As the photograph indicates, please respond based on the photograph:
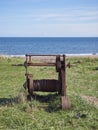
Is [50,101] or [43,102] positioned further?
[43,102]

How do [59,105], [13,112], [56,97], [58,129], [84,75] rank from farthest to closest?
[84,75] < [56,97] < [59,105] < [13,112] < [58,129]

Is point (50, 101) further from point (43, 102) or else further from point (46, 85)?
point (46, 85)

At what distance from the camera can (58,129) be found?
8.66 meters

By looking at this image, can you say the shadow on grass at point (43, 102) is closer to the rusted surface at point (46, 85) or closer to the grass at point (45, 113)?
the grass at point (45, 113)

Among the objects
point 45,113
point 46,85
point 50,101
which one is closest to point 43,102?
point 50,101

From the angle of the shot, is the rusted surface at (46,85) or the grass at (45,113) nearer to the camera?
the grass at (45,113)

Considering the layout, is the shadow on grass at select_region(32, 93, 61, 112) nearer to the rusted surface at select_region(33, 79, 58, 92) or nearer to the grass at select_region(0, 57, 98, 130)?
the grass at select_region(0, 57, 98, 130)

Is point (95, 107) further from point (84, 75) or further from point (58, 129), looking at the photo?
point (84, 75)

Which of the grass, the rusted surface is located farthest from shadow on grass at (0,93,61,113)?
the rusted surface

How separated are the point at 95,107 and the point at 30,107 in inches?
73.5

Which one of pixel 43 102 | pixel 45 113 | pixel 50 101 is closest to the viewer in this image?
pixel 45 113

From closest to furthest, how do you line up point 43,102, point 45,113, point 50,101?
point 45,113 < point 50,101 < point 43,102

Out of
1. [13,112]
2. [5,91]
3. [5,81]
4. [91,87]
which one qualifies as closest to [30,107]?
[13,112]

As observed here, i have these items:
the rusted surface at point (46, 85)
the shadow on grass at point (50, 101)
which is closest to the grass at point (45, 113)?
the shadow on grass at point (50, 101)
